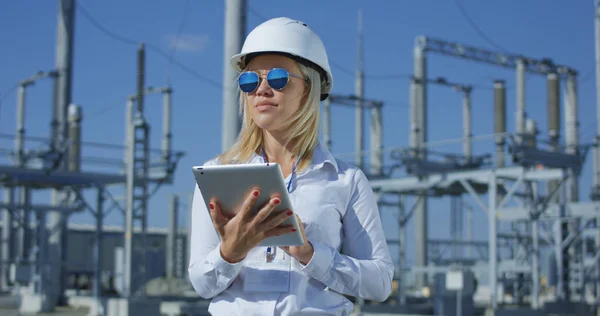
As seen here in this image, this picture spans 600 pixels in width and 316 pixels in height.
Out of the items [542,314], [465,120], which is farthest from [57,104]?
[465,120]

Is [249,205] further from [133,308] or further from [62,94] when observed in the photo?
[62,94]

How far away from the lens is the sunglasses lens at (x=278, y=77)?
215 cm

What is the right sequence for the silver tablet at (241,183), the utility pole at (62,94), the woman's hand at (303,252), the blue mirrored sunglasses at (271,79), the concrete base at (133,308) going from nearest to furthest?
the silver tablet at (241,183)
the woman's hand at (303,252)
the blue mirrored sunglasses at (271,79)
the concrete base at (133,308)
the utility pole at (62,94)

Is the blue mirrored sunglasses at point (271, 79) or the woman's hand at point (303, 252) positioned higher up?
the blue mirrored sunglasses at point (271, 79)

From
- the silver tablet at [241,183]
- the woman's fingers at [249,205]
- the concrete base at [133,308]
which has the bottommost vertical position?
the concrete base at [133,308]

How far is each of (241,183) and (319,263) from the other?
0.97 ft

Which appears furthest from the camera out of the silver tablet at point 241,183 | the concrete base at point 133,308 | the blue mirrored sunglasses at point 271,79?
the concrete base at point 133,308

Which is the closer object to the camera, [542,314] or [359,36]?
[542,314]

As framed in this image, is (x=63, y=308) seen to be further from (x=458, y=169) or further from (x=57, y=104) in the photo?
(x=458, y=169)

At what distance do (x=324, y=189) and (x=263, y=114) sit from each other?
24 centimetres

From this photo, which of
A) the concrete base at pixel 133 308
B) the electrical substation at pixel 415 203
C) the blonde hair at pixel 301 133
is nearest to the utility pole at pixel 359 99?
the electrical substation at pixel 415 203

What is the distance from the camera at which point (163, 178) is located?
22.8m

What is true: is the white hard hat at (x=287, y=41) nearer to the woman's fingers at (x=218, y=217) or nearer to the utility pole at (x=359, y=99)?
the woman's fingers at (x=218, y=217)

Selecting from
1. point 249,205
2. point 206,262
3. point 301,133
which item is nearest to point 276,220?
point 249,205
